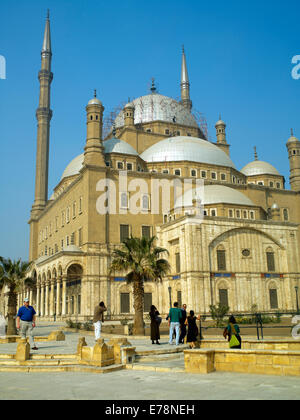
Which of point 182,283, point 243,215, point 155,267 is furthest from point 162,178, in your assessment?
point 155,267

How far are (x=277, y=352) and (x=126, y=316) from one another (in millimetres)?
27372

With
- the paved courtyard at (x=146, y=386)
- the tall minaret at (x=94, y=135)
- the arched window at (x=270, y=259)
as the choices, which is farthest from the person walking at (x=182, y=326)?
the tall minaret at (x=94, y=135)

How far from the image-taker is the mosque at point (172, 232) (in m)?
34.3

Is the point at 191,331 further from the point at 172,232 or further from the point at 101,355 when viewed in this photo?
the point at 172,232

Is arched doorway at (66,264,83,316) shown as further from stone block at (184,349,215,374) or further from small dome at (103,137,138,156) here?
stone block at (184,349,215,374)

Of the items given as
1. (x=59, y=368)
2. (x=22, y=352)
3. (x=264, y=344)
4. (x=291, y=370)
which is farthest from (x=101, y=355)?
(x=264, y=344)

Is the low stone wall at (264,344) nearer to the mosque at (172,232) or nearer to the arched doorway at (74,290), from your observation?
the mosque at (172,232)

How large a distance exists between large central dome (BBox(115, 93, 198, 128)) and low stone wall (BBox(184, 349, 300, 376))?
47.3 metres

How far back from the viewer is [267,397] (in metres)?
6.61

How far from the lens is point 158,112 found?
55750 mm

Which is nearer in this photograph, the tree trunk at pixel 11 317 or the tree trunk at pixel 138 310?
the tree trunk at pixel 138 310

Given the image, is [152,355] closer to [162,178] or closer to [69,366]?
[69,366]

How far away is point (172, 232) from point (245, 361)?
26.9 meters

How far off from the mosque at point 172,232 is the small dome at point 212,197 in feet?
0.31
